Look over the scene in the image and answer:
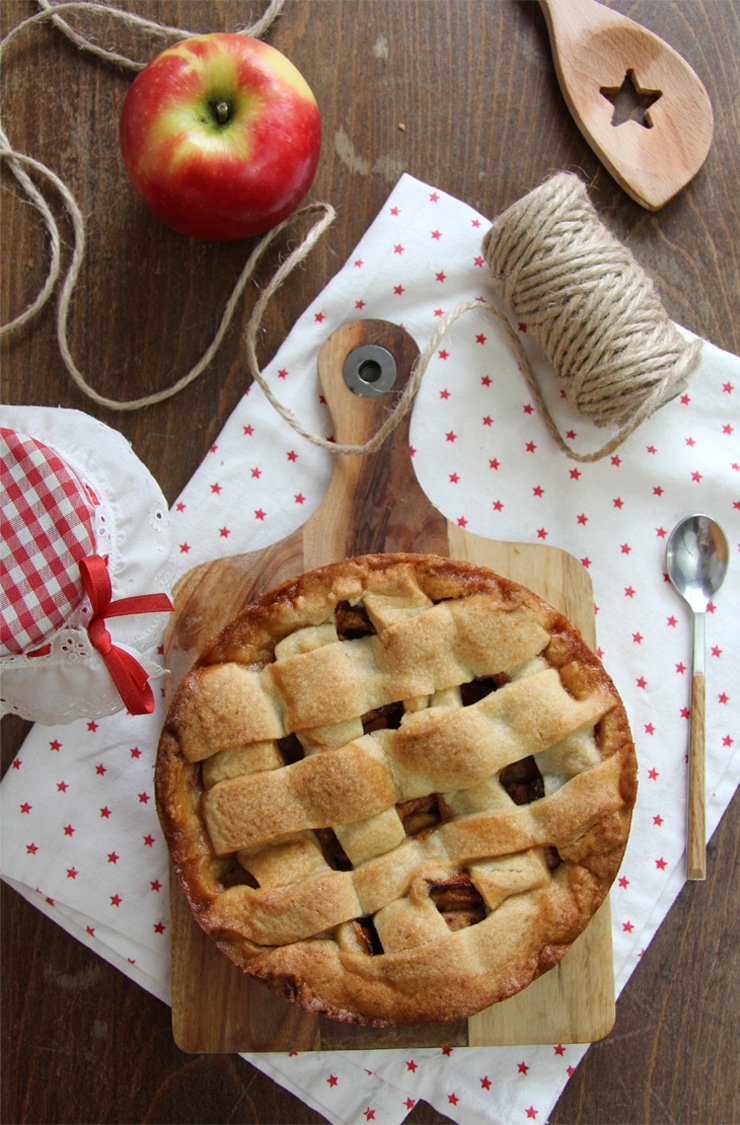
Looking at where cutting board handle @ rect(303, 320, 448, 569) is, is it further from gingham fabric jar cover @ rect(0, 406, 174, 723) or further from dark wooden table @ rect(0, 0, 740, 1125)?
gingham fabric jar cover @ rect(0, 406, 174, 723)

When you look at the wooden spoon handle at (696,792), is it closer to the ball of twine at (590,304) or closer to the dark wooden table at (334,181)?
the dark wooden table at (334,181)

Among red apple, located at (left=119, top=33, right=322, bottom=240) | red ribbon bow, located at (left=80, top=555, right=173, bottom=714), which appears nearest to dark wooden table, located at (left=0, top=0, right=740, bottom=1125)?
red apple, located at (left=119, top=33, right=322, bottom=240)

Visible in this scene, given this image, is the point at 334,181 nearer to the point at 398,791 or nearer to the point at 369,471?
the point at 369,471

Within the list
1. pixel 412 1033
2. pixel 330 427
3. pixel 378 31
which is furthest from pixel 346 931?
pixel 378 31

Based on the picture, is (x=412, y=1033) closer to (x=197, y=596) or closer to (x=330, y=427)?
(x=197, y=596)

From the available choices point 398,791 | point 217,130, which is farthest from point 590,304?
point 398,791
